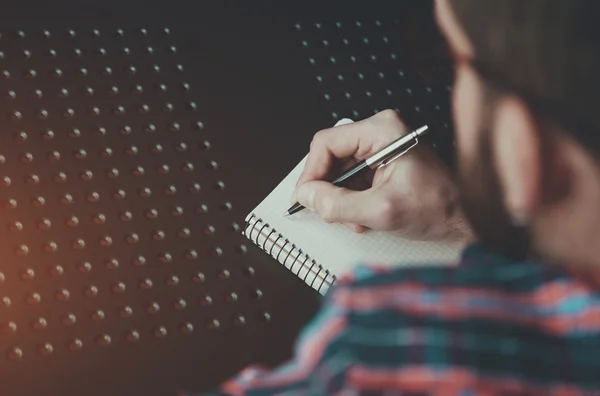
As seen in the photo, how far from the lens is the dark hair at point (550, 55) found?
28 cm

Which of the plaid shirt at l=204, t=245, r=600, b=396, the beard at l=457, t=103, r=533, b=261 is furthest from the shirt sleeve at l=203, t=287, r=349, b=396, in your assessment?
the beard at l=457, t=103, r=533, b=261

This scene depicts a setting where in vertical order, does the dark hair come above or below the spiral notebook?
above

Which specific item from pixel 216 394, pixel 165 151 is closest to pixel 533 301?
pixel 216 394

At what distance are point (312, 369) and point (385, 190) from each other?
0.81 feet

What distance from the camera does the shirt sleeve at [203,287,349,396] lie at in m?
0.34

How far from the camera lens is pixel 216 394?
1.50ft

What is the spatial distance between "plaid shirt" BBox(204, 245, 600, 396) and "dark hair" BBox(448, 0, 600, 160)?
88 millimetres

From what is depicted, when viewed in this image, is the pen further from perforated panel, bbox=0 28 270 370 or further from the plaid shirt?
the plaid shirt

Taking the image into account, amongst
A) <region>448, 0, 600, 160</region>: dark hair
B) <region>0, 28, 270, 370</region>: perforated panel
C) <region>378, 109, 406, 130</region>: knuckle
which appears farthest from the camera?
<region>378, 109, 406, 130</region>: knuckle

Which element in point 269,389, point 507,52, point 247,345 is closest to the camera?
point 507,52

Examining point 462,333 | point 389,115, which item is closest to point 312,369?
point 462,333

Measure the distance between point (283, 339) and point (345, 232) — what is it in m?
0.12

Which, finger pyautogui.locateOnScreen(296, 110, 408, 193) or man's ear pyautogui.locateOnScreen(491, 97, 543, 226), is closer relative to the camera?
man's ear pyautogui.locateOnScreen(491, 97, 543, 226)

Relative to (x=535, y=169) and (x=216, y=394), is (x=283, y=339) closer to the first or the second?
(x=216, y=394)
